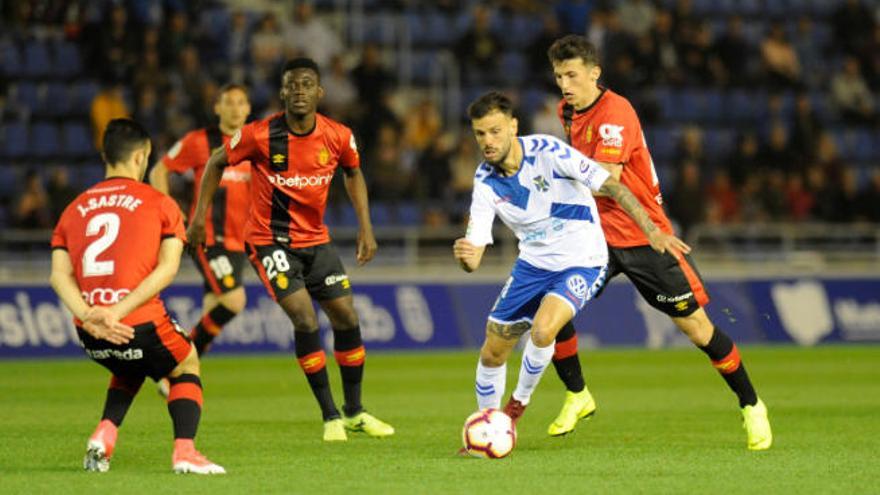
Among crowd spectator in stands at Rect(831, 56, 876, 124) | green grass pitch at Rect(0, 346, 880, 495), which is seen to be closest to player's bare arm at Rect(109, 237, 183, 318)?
green grass pitch at Rect(0, 346, 880, 495)

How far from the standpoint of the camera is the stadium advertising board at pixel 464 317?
59.5 feet

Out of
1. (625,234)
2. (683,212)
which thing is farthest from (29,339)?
(625,234)

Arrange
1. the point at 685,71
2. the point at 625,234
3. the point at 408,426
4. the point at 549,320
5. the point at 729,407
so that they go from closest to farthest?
the point at 549,320 → the point at 625,234 → the point at 408,426 → the point at 729,407 → the point at 685,71

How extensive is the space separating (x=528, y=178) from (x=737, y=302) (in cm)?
1133

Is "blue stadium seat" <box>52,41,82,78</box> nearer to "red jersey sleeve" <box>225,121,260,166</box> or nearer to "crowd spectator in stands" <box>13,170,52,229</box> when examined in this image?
"crowd spectator in stands" <box>13,170,52,229</box>

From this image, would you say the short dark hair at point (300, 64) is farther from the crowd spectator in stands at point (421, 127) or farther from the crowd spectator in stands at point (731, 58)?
the crowd spectator in stands at point (731, 58)

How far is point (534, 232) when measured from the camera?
9375mm

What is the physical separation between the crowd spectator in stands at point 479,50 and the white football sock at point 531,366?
13.5 m

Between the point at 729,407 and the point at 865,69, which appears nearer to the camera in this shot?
the point at 729,407

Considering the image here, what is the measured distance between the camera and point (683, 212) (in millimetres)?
20953

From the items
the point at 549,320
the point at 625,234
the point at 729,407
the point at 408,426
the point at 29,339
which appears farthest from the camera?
the point at 29,339

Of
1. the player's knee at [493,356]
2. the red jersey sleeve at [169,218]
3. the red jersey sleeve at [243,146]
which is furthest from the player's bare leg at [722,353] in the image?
the red jersey sleeve at [169,218]

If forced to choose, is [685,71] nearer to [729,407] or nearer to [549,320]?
[729,407]

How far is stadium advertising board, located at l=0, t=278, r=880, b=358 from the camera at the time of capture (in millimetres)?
18141
